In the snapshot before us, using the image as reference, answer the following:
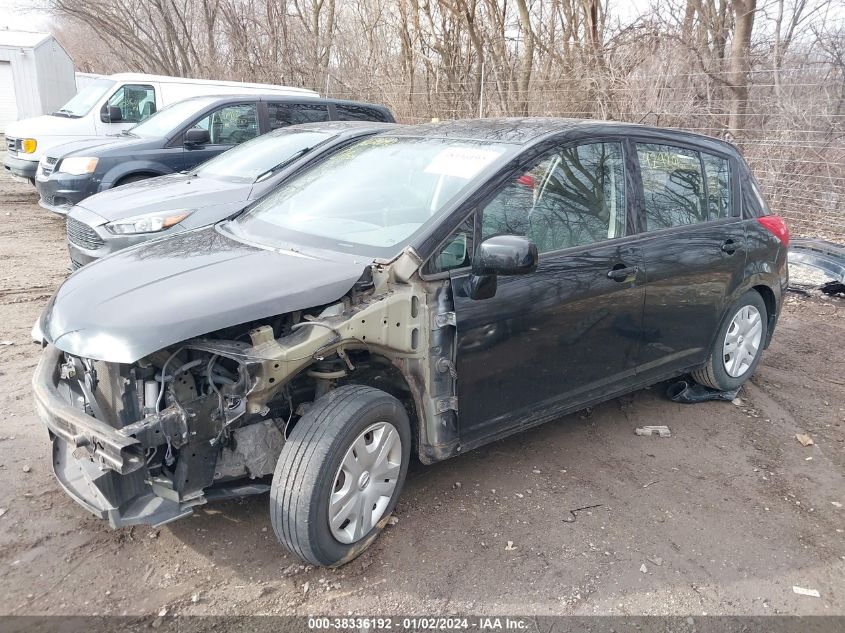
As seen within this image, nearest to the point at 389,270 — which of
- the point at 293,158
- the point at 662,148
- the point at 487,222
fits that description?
the point at 487,222

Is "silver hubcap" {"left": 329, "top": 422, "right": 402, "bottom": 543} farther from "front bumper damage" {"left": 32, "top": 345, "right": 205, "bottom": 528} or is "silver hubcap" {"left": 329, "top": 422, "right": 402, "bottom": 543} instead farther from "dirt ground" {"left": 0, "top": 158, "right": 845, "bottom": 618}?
"front bumper damage" {"left": 32, "top": 345, "right": 205, "bottom": 528}

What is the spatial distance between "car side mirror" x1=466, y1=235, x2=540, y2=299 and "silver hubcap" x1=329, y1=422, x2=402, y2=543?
79 cm

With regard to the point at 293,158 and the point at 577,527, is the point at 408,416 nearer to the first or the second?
the point at 577,527

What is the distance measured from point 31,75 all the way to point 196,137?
77.8 feet

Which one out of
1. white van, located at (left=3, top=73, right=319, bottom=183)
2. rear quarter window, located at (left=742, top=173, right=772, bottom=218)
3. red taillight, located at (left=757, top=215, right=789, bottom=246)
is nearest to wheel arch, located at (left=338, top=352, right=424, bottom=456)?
rear quarter window, located at (left=742, top=173, right=772, bottom=218)

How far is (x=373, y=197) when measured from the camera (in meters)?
3.59

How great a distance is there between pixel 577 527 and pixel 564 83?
985 centimetres

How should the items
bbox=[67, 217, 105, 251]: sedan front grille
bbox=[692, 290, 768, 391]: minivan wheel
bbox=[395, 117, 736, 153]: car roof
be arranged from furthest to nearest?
bbox=[67, 217, 105, 251]: sedan front grille < bbox=[692, 290, 768, 391]: minivan wheel < bbox=[395, 117, 736, 153]: car roof

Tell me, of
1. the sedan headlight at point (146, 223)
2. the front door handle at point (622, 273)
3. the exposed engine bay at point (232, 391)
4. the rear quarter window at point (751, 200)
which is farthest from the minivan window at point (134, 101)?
the front door handle at point (622, 273)

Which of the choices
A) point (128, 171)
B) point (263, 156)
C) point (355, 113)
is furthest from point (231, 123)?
point (263, 156)

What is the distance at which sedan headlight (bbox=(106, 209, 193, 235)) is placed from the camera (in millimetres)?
5919

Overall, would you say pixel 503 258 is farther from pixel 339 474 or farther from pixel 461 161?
pixel 339 474

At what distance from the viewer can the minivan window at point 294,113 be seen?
9.10 m

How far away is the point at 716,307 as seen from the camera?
14.6ft
